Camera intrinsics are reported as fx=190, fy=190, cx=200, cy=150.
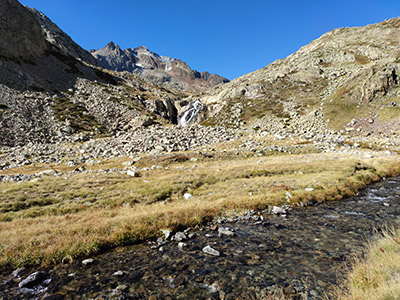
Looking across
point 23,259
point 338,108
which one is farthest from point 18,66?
point 338,108

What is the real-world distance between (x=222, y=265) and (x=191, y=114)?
9036 centimetres

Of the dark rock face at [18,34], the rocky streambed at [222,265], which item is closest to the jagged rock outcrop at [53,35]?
the dark rock face at [18,34]

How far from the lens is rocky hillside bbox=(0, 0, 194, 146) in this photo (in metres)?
55.1

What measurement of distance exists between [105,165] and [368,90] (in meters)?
77.0

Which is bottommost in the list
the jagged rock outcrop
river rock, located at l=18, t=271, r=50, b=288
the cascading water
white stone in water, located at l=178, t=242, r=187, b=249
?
white stone in water, located at l=178, t=242, r=187, b=249

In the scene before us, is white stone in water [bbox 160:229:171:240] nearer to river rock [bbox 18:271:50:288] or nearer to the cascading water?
river rock [bbox 18:271:50:288]

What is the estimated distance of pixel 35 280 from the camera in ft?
24.5

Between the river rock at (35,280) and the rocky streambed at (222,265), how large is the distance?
3 centimetres

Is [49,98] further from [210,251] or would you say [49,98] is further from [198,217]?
[210,251]

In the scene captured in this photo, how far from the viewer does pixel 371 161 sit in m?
27.8

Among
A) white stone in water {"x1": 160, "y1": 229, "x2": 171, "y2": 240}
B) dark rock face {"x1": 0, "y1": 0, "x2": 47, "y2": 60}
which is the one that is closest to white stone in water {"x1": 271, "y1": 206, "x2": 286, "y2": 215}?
white stone in water {"x1": 160, "y1": 229, "x2": 171, "y2": 240}

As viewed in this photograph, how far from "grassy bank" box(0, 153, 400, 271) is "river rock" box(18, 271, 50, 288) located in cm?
105

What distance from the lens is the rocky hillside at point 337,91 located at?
55.5 m

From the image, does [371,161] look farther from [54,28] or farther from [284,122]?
[54,28]
